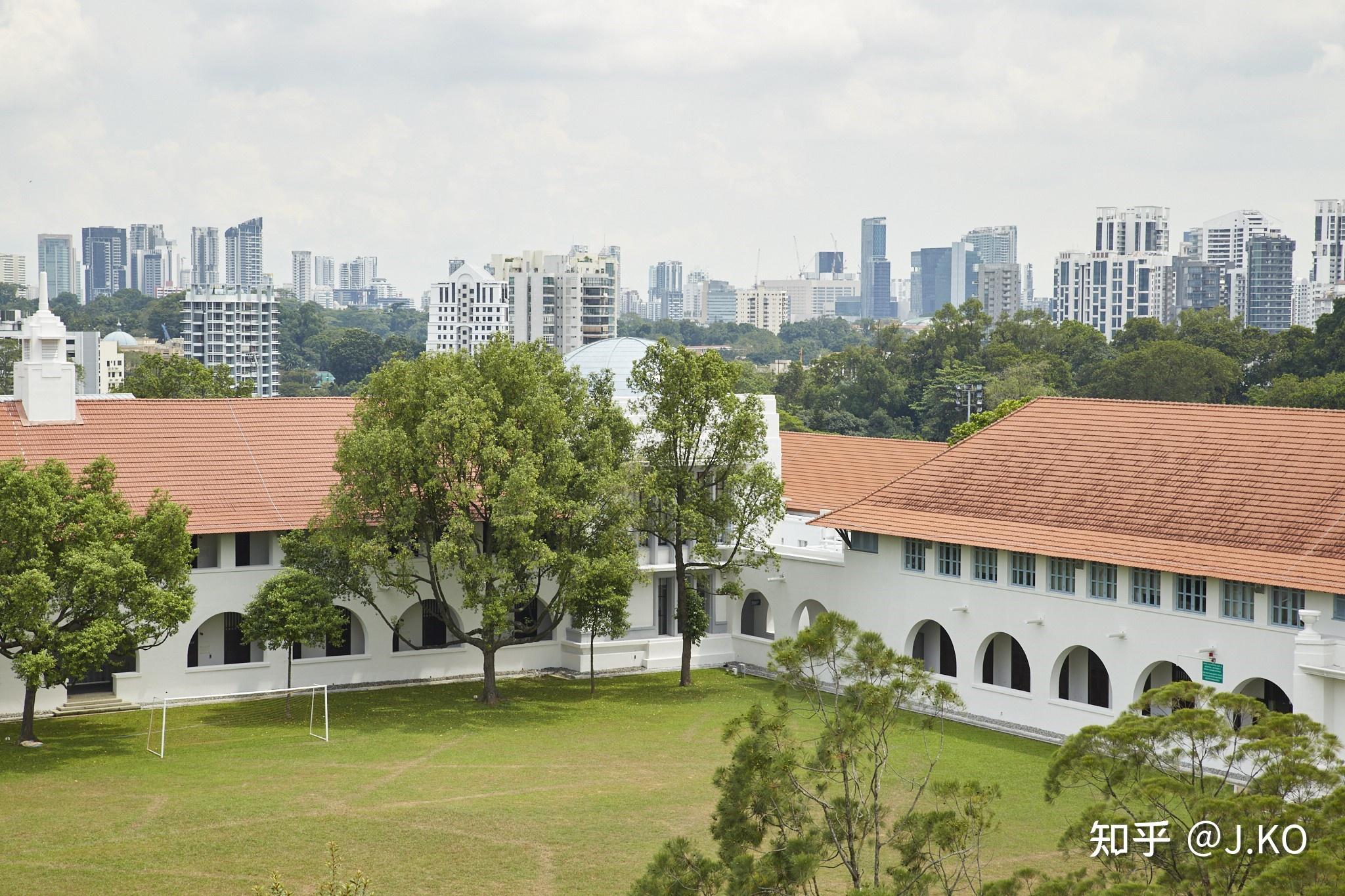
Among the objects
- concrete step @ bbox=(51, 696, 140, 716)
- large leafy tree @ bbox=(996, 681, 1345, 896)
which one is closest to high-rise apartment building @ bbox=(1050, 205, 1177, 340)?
concrete step @ bbox=(51, 696, 140, 716)

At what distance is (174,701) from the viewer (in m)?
33.0

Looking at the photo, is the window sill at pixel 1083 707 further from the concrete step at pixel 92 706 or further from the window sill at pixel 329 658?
the concrete step at pixel 92 706

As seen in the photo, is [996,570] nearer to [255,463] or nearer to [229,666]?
[229,666]

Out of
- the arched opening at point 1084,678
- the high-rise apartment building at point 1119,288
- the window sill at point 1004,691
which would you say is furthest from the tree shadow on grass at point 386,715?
the high-rise apartment building at point 1119,288

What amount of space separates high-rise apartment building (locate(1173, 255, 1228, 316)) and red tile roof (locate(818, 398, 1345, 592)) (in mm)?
159244

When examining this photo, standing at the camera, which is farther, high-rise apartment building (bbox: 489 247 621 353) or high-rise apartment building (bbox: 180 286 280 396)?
high-rise apartment building (bbox: 489 247 621 353)

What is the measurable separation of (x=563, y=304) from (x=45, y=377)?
5244 inches

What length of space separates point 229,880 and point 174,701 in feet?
39.5

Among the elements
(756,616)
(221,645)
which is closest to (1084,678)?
(756,616)

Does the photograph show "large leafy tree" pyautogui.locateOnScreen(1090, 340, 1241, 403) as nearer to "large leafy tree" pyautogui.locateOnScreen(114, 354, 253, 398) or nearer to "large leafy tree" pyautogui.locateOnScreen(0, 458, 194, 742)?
"large leafy tree" pyautogui.locateOnScreen(114, 354, 253, 398)

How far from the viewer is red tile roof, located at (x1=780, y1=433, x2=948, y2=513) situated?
41219mm

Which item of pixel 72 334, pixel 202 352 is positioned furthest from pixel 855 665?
pixel 202 352

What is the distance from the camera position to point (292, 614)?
31641 mm

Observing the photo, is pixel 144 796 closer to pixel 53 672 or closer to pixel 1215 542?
pixel 53 672
